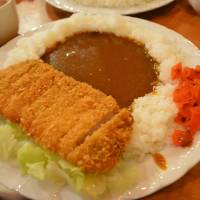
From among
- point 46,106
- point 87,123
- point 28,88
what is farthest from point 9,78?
point 87,123

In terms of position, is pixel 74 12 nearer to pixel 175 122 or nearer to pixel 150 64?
pixel 150 64

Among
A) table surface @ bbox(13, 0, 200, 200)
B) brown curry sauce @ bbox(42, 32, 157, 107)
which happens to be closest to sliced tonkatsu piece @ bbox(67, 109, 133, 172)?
brown curry sauce @ bbox(42, 32, 157, 107)

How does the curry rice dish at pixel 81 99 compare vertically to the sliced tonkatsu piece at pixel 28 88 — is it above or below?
below

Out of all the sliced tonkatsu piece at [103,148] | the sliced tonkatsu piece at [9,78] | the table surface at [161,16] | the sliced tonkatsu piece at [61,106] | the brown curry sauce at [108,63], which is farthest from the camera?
the table surface at [161,16]

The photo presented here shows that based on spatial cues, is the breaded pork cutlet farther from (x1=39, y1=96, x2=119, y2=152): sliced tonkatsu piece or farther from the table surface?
the table surface

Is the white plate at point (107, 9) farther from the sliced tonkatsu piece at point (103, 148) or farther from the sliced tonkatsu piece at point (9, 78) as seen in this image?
the sliced tonkatsu piece at point (103, 148)

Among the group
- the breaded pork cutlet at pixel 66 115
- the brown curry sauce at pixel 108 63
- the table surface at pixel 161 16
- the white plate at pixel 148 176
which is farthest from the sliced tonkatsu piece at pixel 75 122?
the table surface at pixel 161 16
